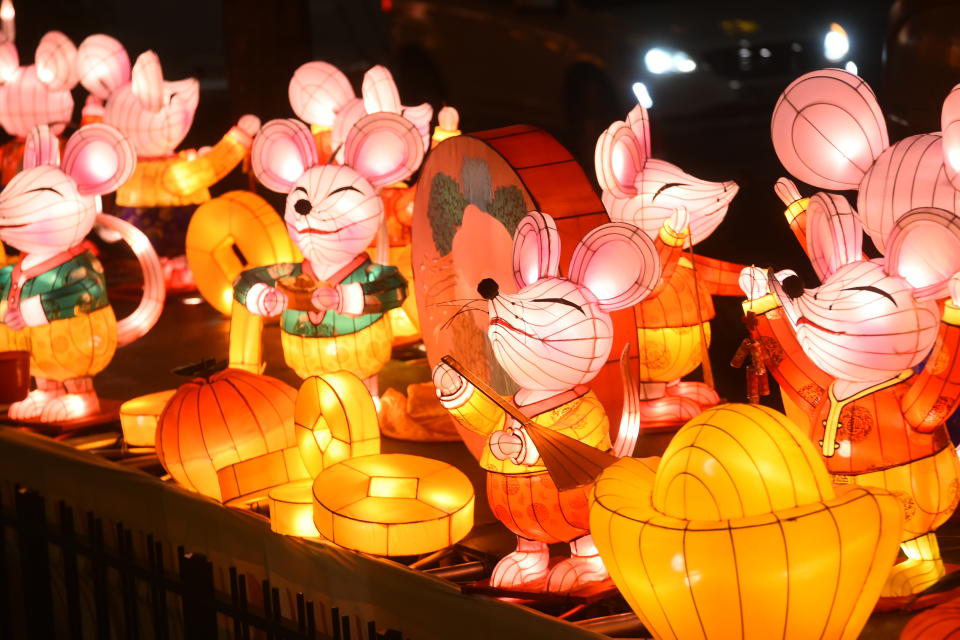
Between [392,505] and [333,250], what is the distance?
1048mm

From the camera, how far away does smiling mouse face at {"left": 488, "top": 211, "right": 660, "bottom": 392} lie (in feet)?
9.13

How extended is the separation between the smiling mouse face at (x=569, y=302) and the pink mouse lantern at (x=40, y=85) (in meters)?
3.11

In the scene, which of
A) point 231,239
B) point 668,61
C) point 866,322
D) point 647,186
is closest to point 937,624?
point 866,322

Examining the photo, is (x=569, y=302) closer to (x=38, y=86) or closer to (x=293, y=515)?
(x=293, y=515)

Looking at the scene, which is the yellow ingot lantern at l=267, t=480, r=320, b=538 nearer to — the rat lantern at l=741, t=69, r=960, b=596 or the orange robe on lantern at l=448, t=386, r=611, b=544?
the orange robe on lantern at l=448, t=386, r=611, b=544

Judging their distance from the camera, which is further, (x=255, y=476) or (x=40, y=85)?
(x=40, y=85)

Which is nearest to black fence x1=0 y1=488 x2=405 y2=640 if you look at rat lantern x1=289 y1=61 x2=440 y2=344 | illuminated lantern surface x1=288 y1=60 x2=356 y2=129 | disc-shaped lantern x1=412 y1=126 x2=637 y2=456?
disc-shaped lantern x1=412 y1=126 x2=637 y2=456

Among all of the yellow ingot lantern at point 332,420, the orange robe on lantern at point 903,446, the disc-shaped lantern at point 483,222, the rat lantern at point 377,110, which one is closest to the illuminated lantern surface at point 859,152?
the orange robe on lantern at point 903,446

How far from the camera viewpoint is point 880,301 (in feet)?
8.23

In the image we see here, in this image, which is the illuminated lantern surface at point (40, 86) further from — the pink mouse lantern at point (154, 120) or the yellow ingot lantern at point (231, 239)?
the yellow ingot lantern at point (231, 239)

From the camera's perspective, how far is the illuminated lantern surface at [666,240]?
3586 mm

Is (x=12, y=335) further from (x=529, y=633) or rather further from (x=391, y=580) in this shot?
(x=529, y=633)

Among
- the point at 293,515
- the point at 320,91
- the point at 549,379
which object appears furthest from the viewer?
the point at 320,91

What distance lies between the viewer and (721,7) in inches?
336
